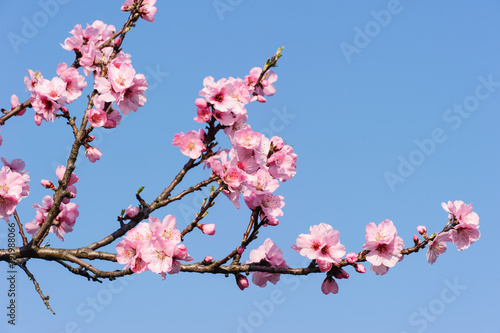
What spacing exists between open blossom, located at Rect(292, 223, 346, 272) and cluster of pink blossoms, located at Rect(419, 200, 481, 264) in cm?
A: 100

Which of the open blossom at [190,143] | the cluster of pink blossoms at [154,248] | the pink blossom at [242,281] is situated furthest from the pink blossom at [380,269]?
the open blossom at [190,143]

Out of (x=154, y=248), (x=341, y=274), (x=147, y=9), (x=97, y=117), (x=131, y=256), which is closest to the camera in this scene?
(x=154, y=248)

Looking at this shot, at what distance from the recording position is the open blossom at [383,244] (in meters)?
4.23

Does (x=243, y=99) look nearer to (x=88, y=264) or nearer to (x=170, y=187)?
(x=170, y=187)

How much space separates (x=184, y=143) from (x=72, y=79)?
155 centimetres

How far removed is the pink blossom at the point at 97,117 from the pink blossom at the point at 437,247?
3205 millimetres

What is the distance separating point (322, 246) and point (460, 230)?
1.61 meters

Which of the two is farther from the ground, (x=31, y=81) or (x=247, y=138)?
(x=31, y=81)

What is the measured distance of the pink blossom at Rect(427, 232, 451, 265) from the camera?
467cm

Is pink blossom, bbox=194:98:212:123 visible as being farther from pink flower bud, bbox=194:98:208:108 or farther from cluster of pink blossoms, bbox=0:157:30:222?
cluster of pink blossoms, bbox=0:157:30:222

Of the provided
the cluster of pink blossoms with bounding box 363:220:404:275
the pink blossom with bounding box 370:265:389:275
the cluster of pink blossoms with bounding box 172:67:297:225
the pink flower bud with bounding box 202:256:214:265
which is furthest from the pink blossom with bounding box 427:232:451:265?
the pink flower bud with bounding box 202:256:214:265

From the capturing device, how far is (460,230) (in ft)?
16.0

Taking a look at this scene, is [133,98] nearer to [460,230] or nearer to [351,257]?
[351,257]

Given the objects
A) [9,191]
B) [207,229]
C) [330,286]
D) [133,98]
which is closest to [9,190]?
[9,191]
